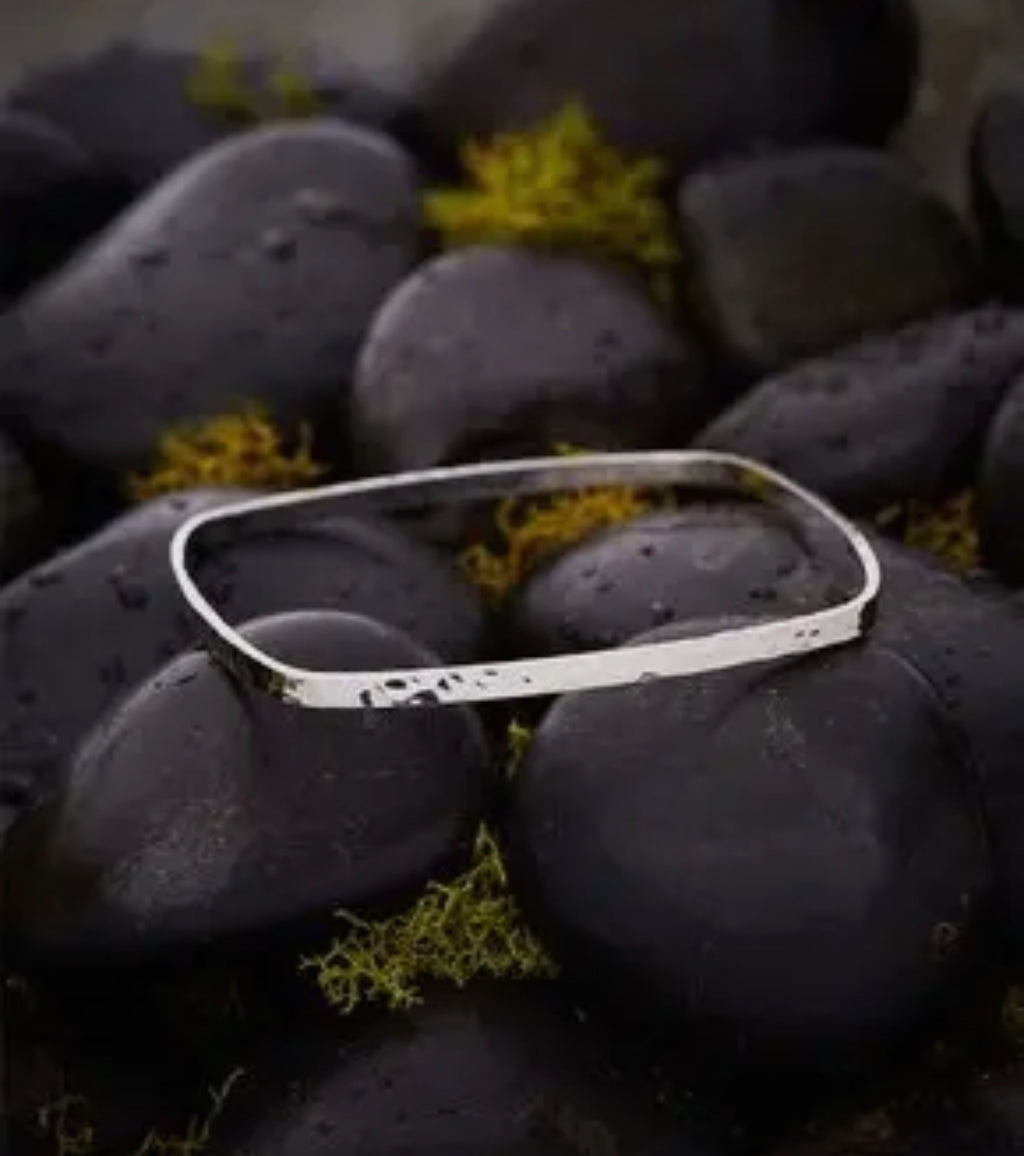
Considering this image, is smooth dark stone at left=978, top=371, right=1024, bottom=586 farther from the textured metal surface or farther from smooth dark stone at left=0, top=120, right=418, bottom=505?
the textured metal surface

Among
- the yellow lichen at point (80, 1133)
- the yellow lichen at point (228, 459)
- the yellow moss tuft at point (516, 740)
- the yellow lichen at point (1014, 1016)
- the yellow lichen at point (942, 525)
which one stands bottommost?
the yellow lichen at point (80, 1133)

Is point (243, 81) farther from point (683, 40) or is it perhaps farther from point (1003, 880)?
point (1003, 880)

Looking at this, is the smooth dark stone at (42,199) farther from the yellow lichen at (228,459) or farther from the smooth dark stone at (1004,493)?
the smooth dark stone at (1004,493)

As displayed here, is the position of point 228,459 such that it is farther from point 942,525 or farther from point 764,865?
point 764,865

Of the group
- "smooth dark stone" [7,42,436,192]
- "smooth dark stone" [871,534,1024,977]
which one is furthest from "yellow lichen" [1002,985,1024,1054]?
"smooth dark stone" [7,42,436,192]

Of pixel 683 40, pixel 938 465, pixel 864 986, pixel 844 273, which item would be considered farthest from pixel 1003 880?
pixel 683 40

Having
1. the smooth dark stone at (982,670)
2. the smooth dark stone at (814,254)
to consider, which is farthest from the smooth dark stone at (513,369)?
the smooth dark stone at (982,670)

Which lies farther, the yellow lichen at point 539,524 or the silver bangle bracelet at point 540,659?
the yellow lichen at point 539,524
